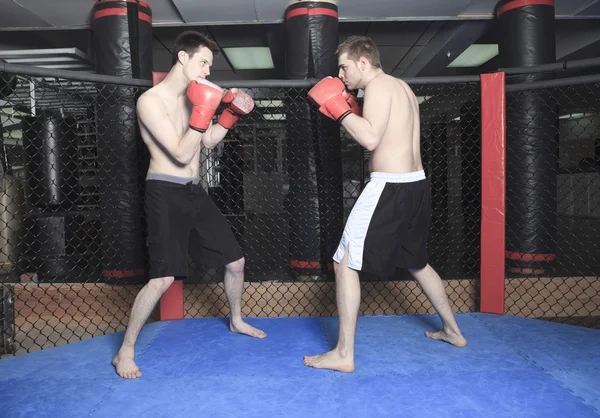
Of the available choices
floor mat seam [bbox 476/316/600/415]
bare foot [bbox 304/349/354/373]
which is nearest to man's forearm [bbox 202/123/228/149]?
bare foot [bbox 304/349/354/373]

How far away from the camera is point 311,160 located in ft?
10.3

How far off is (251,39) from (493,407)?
5.42m

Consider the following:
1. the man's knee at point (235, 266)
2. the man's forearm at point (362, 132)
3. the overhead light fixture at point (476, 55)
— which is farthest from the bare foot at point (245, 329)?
the overhead light fixture at point (476, 55)

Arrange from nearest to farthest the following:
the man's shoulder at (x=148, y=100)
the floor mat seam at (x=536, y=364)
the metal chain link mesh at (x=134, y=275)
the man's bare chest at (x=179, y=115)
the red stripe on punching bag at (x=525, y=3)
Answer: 1. the floor mat seam at (x=536, y=364)
2. the man's shoulder at (x=148, y=100)
3. the man's bare chest at (x=179, y=115)
4. the metal chain link mesh at (x=134, y=275)
5. the red stripe on punching bag at (x=525, y=3)

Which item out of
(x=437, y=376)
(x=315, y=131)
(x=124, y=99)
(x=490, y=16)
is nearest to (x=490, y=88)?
(x=315, y=131)

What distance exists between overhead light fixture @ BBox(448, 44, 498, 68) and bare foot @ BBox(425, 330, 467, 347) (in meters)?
5.41

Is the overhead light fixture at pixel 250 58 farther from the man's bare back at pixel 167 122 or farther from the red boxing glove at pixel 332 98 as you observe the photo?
the red boxing glove at pixel 332 98

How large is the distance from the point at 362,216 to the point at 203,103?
76 cm

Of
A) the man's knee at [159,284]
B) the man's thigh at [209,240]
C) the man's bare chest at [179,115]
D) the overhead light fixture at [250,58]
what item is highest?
the overhead light fixture at [250,58]

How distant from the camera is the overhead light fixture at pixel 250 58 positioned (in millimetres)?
6189

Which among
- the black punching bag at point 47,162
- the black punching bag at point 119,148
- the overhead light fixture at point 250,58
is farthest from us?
the overhead light fixture at point 250,58

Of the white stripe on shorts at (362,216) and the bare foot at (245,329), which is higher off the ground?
the white stripe on shorts at (362,216)

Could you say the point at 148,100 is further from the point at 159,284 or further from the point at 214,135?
the point at 159,284

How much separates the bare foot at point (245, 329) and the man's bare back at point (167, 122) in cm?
75
